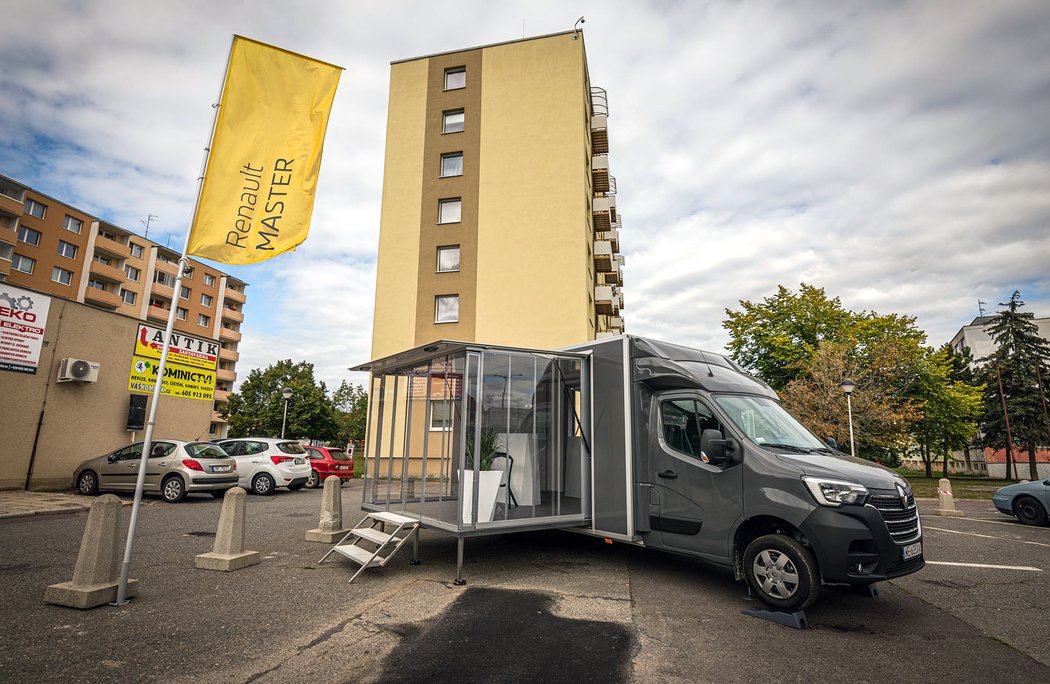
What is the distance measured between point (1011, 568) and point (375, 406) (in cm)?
964

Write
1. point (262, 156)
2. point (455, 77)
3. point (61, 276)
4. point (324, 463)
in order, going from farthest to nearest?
point (61, 276)
point (455, 77)
point (324, 463)
point (262, 156)

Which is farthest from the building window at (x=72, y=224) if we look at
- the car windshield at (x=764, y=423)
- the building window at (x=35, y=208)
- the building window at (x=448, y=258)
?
the car windshield at (x=764, y=423)

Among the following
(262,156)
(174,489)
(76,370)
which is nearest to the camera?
(262,156)

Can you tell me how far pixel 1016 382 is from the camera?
38.8m

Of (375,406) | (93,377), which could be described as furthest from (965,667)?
(93,377)

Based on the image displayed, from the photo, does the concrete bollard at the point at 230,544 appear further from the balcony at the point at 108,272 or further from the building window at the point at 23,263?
the balcony at the point at 108,272

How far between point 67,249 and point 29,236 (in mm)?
3157

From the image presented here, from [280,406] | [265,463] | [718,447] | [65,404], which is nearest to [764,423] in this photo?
[718,447]

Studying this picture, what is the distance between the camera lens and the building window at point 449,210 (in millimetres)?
25266

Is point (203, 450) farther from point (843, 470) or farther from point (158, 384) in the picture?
point (843, 470)

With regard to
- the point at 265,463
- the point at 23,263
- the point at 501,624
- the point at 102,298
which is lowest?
the point at 501,624

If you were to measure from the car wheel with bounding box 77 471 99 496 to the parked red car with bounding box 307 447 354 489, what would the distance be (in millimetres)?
5502

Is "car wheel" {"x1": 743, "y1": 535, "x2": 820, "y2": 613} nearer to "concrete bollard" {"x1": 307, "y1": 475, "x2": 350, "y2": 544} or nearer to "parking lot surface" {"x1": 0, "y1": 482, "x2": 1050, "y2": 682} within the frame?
"parking lot surface" {"x1": 0, "y1": 482, "x2": 1050, "y2": 682}

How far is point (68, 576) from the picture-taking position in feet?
19.9
